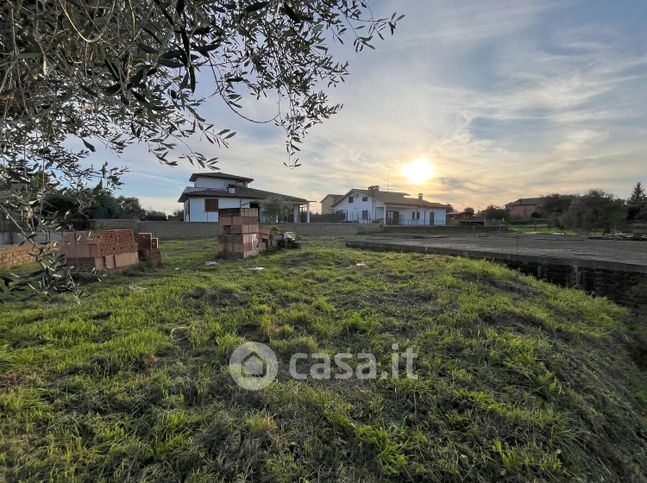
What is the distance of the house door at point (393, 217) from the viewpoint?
115 feet

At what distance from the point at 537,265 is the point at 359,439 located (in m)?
6.26

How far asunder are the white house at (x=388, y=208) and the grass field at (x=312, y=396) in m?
30.3

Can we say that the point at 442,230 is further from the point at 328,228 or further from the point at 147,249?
the point at 147,249

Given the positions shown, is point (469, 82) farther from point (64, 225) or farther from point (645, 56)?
point (64, 225)

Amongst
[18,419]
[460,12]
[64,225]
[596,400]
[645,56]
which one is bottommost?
[596,400]

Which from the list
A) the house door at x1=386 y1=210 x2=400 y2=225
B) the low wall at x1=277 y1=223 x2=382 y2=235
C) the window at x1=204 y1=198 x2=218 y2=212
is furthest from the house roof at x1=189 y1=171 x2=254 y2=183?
the house door at x1=386 y1=210 x2=400 y2=225

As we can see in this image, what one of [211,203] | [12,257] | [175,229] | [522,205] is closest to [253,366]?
[12,257]

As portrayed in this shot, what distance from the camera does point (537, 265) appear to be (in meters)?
6.29

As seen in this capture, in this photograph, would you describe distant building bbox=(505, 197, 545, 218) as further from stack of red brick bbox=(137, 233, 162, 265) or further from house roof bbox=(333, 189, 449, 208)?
stack of red brick bbox=(137, 233, 162, 265)

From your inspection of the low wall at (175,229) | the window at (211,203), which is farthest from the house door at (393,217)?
the low wall at (175,229)

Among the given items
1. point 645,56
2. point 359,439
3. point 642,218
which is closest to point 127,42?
point 359,439

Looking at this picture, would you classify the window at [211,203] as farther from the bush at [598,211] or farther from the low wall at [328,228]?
the bush at [598,211]

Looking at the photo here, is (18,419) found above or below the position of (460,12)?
below

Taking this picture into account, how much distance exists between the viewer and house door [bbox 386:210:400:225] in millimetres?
35062
